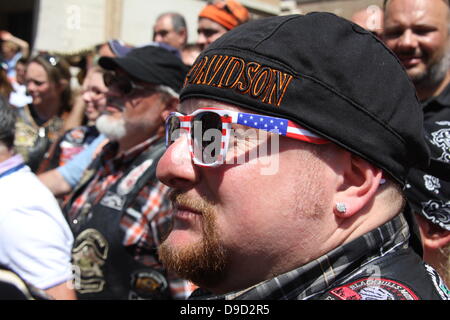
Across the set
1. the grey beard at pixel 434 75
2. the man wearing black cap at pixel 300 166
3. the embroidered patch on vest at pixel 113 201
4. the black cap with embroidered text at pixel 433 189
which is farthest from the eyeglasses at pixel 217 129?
the grey beard at pixel 434 75

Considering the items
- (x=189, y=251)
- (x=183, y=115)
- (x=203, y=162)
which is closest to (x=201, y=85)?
(x=183, y=115)

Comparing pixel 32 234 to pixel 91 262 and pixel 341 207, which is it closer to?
pixel 91 262

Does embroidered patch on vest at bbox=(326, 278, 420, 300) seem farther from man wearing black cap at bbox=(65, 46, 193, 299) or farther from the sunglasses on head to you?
the sunglasses on head

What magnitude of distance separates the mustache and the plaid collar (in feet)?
0.80

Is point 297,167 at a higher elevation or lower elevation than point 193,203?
higher

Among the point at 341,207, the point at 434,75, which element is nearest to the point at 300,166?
the point at 341,207

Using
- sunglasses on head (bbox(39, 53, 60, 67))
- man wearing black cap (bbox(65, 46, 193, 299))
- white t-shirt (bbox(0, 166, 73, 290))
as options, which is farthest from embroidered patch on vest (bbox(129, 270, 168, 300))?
sunglasses on head (bbox(39, 53, 60, 67))

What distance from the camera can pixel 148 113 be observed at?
3.27 meters

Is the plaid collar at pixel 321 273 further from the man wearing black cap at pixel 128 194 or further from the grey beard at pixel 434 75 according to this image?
the grey beard at pixel 434 75

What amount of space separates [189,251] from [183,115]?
0.39 meters

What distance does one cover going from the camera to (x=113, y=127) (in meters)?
3.34

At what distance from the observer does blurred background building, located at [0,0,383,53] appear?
29.9 feet

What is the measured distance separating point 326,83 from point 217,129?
0.33 metres

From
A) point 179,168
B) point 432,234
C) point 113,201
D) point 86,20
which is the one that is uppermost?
point 179,168
